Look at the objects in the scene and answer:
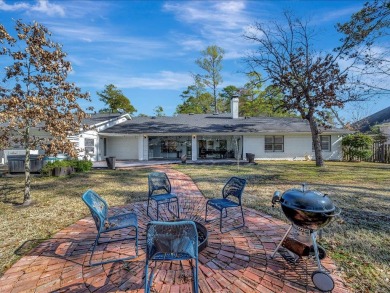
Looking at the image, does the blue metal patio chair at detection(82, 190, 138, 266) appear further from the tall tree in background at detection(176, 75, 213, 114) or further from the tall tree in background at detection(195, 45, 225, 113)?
the tall tree in background at detection(176, 75, 213, 114)

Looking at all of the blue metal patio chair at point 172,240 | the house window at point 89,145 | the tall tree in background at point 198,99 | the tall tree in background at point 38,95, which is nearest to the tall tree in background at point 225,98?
the tall tree in background at point 198,99

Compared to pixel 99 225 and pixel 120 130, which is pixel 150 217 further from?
pixel 120 130

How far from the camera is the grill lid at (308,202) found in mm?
2357

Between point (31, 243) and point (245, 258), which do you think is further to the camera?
point (31, 243)

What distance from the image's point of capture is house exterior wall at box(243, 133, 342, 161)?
60.5 ft

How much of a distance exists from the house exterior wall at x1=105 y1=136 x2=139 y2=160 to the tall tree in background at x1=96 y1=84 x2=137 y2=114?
677 inches

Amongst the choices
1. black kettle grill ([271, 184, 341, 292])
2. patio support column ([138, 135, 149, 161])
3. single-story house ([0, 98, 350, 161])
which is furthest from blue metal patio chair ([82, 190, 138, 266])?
patio support column ([138, 135, 149, 161])

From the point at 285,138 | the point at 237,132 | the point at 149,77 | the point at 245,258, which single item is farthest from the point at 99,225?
the point at 285,138

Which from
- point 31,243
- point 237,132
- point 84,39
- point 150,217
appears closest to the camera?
point 31,243

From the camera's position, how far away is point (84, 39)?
9.07 meters

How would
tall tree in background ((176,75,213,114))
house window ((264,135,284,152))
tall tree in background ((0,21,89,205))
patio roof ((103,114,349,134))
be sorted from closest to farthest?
tall tree in background ((0,21,89,205)) → patio roof ((103,114,349,134)) → house window ((264,135,284,152)) → tall tree in background ((176,75,213,114))

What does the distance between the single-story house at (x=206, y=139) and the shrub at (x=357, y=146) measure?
22.4 inches

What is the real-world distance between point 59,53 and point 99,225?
18.0ft

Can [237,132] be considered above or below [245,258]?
above
